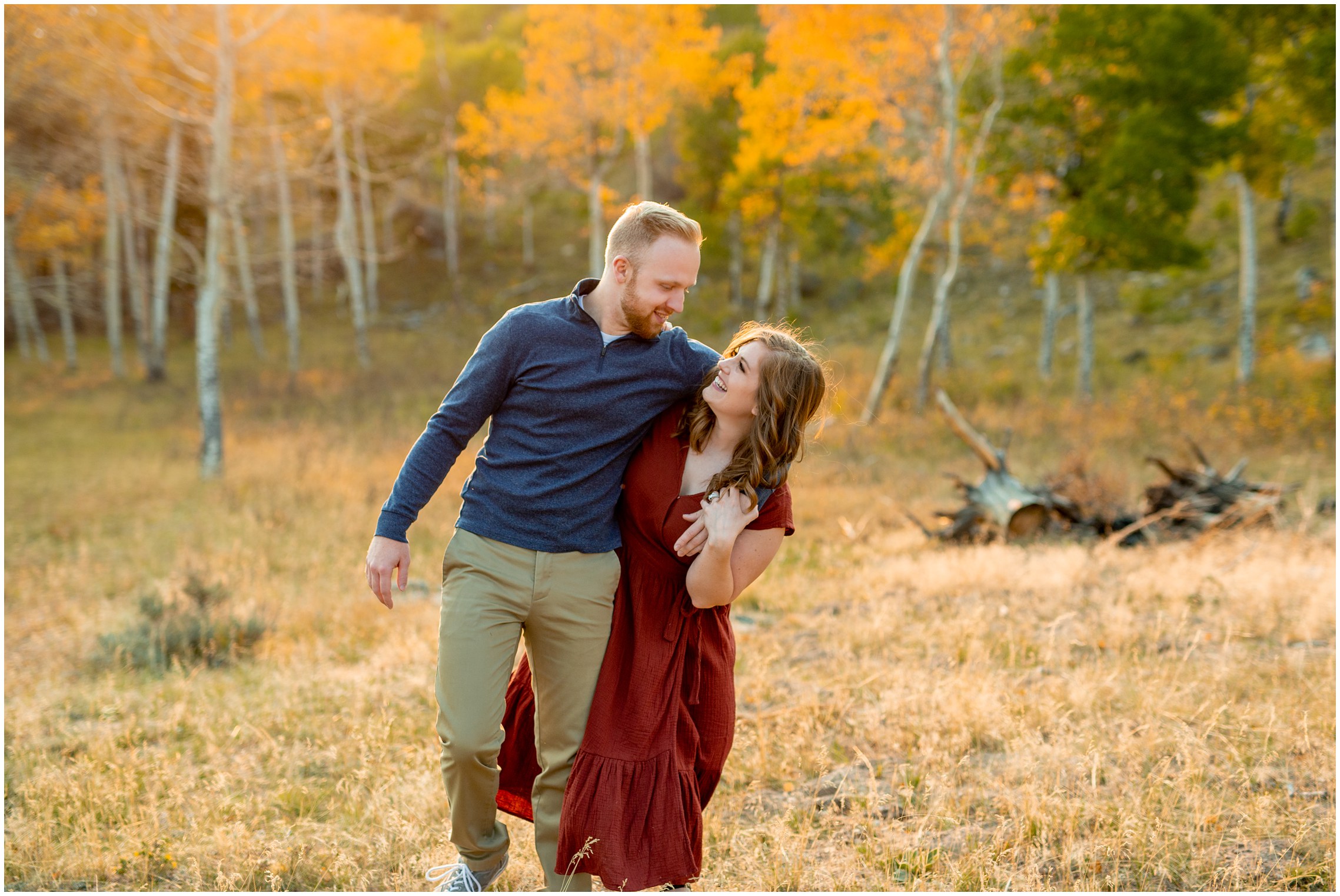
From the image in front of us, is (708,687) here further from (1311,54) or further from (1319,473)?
(1311,54)

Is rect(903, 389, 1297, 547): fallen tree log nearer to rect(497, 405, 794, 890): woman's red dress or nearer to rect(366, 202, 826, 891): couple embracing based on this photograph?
rect(497, 405, 794, 890): woman's red dress

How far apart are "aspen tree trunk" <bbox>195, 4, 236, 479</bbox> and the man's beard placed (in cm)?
→ 1058

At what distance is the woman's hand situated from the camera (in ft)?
8.05

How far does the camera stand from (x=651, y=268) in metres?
2.58

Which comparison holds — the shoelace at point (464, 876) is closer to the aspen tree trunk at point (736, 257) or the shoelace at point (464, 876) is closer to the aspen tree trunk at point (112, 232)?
the aspen tree trunk at point (112, 232)

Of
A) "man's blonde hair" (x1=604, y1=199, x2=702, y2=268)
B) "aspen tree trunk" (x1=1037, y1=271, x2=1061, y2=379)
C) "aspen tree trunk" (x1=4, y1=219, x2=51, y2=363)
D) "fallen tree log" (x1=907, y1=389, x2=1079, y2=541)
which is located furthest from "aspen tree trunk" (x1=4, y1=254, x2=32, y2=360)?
"aspen tree trunk" (x1=1037, y1=271, x2=1061, y2=379)

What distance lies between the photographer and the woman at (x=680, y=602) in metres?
2.57

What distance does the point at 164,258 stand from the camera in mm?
17797

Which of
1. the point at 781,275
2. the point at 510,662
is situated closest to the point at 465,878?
the point at 510,662

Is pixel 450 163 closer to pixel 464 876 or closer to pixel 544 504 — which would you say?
pixel 544 504

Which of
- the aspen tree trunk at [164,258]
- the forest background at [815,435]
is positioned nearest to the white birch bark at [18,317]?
the forest background at [815,435]

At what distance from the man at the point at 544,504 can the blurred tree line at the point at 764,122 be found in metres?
10.3

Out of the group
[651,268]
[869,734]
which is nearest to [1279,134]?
[869,734]

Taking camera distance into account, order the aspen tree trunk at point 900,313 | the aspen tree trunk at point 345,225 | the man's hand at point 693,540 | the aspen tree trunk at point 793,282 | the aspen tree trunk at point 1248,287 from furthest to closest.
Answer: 1. the aspen tree trunk at point 793,282
2. the aspen tree trunk at point 345,225
3. the aspen tree trunk at point 1248,287
4. the aspen tree trunk at point 900,313
5. the man's hand at point 693,540
